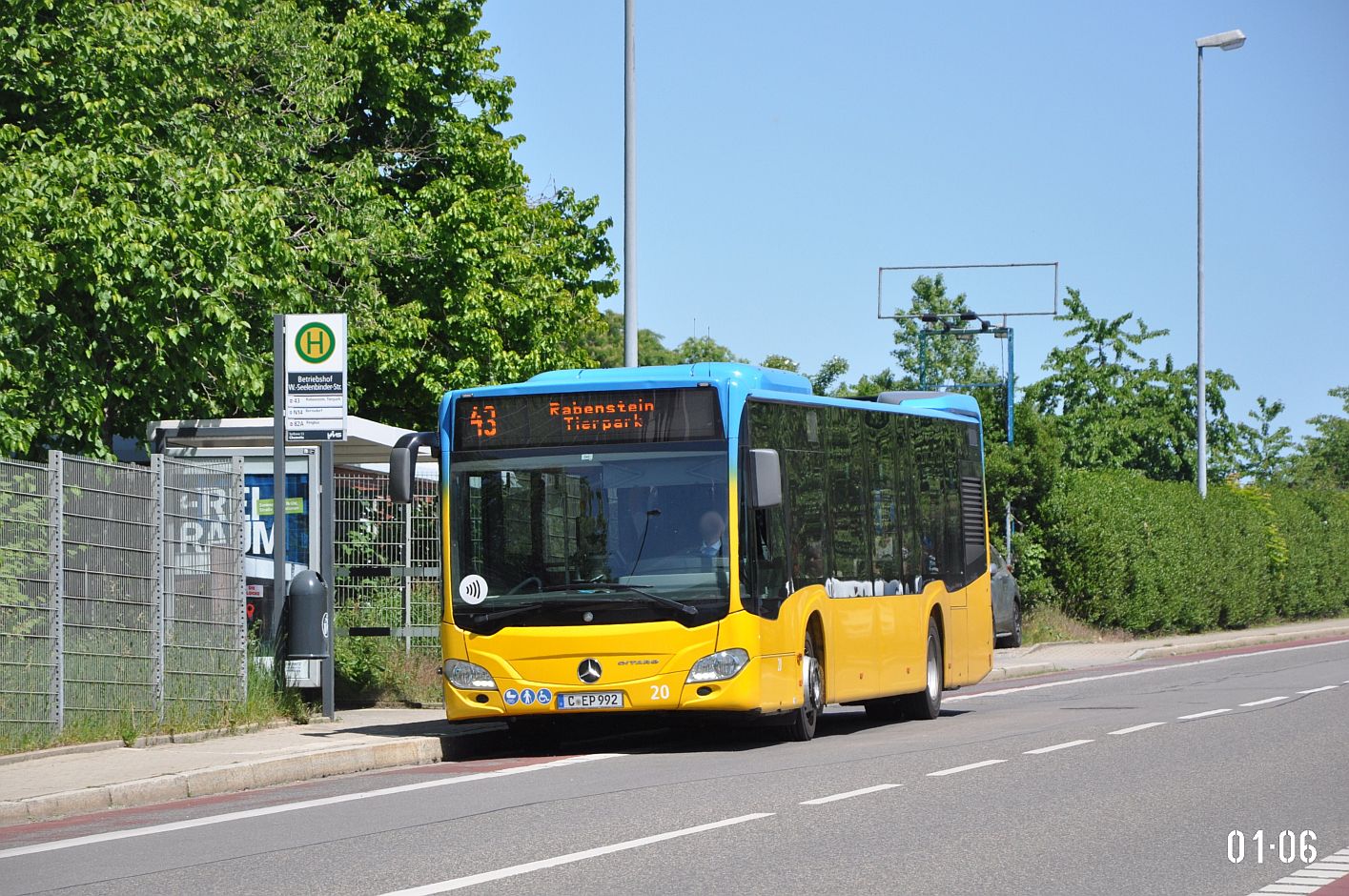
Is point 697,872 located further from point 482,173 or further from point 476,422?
point 482,173

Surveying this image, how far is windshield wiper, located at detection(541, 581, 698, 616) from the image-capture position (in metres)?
15.4

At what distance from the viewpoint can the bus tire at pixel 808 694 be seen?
16625 millimetres

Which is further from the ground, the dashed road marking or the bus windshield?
the bus windshield

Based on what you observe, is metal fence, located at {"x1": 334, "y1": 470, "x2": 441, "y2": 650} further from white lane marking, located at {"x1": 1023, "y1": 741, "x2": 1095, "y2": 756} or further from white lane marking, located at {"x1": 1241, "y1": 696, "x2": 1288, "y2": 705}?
white lane marking, located at {"x1": 1241, "y1": 696, "x2": 1288, "y2": 705}

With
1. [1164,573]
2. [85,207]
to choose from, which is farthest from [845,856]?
[1164,573]

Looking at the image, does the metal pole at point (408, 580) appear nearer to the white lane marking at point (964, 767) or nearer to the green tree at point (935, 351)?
the white lane marking at point (964, 767)

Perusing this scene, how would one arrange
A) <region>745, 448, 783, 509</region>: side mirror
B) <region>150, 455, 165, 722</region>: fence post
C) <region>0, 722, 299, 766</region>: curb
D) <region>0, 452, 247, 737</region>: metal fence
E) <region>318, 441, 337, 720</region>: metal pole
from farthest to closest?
1. <region>318, 441, 337, 720</region>: metal pole
2. <region>150, 455, 165, 722</region>: fence post
3. <region>745, 448, 783, 509</region>: side mirror
4. <region>0, 452, 247, 737</region>: metal fence
5. <region>0, 722, 299, 766</region>: curb

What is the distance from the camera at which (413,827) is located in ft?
35.8

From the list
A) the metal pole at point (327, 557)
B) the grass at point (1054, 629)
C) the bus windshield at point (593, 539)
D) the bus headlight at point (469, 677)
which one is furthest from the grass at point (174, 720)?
the grass at point (1054, 629)

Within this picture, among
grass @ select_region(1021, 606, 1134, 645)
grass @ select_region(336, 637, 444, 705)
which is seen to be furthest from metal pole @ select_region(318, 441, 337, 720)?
grass @ select_region(1021, 606, 1134, 645)

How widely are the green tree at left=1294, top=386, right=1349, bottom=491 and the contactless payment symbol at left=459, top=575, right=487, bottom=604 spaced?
8655cm

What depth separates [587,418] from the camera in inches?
630

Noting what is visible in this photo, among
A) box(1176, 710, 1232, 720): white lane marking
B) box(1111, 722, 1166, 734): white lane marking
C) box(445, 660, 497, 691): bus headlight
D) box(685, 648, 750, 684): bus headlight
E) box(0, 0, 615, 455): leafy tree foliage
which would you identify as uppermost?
box(0, 0, 615, 455): leafy tree foliage

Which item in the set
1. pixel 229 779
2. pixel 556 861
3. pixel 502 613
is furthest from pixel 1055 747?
pixel 556 861
